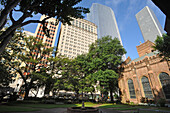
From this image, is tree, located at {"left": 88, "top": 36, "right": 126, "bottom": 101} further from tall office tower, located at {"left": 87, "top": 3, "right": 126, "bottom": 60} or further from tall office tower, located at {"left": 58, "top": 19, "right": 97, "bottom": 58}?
tall office tower, located at {"left": 87, "top": 3, "right": 126, "bottom": 60}

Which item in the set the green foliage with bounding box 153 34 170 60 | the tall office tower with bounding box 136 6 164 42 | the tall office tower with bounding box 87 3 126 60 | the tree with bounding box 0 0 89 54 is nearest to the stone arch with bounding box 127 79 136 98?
the green foliage with bounding box 153 34 170 60

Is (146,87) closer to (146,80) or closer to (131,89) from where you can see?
(146,80)

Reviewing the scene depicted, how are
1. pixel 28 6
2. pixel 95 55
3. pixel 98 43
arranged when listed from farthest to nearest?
pixel 98 43, pixel 95 55, pixel 28 6

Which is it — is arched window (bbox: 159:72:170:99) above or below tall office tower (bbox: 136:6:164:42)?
below

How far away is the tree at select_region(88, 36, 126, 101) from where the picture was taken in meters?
22.5

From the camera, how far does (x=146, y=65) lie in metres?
23.8

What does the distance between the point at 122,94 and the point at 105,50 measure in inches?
610

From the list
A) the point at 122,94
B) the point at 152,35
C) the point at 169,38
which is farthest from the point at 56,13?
the point at 152,35

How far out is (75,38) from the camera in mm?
72812

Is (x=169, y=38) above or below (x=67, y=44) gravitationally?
below

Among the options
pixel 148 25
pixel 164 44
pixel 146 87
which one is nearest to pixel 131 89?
pixel 146 87

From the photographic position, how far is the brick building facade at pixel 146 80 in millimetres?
20047

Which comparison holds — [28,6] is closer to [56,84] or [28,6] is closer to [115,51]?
[56,84]

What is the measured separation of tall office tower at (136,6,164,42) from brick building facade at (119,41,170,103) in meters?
126
